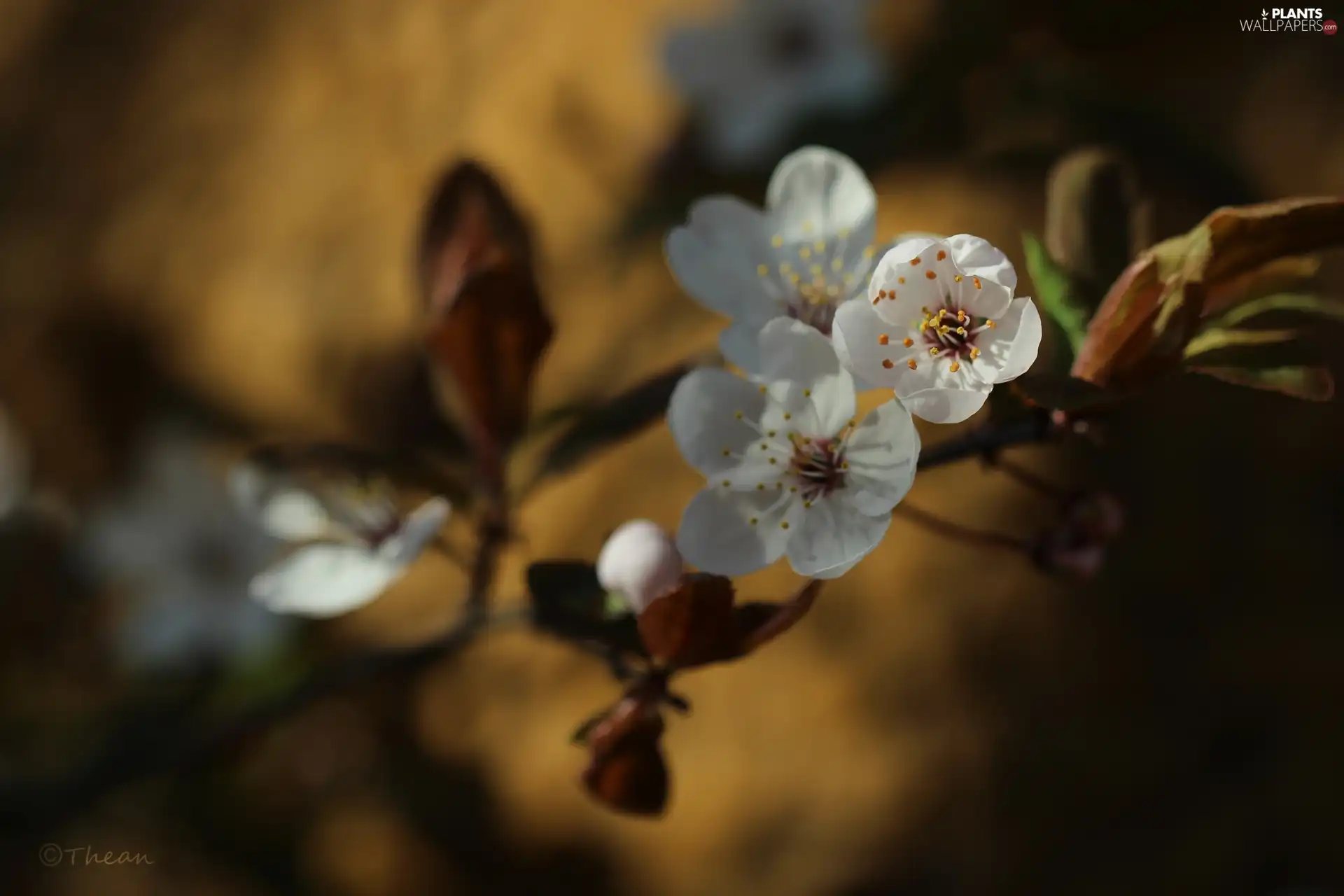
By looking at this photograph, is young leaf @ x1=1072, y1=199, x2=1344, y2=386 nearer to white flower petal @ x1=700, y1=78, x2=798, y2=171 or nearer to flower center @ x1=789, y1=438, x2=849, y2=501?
flower center @ x1=789, y1=438, x2=849, y2=501

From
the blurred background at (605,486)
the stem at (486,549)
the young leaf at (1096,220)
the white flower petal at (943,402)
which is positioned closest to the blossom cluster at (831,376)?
the white flower petal at (943,402)

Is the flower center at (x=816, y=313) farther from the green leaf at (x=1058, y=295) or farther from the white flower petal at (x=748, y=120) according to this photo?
the white flower petal at (x=748, y=120)

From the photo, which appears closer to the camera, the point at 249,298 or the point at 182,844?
the point at 182,844

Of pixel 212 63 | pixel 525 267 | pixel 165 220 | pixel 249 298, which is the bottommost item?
pixel 525 267

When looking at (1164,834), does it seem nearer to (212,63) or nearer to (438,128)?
(438,128)

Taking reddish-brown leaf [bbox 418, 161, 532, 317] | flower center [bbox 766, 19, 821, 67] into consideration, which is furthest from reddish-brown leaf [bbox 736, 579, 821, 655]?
flower center [bbox 766, 19, 821, 67]

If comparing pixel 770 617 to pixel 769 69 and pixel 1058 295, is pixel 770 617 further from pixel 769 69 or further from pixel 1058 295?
pixel 769 69

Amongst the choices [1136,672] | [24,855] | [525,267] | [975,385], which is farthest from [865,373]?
[24,855]
